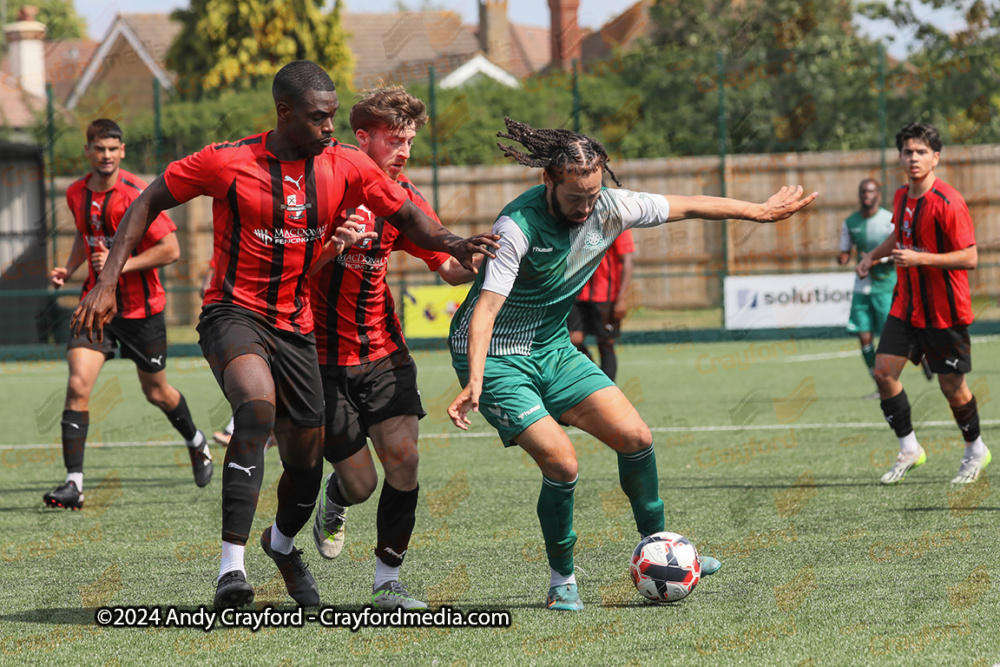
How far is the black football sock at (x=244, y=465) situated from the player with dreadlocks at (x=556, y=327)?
768mm

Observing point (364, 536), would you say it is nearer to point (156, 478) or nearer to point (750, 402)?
point (156, 478)

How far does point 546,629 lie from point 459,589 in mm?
738

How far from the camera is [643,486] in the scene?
4.91 meters

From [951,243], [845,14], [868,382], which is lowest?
[868,382]

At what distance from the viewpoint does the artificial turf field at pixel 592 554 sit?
4090 millimetres

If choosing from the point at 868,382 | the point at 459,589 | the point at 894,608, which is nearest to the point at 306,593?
the point at 459,589

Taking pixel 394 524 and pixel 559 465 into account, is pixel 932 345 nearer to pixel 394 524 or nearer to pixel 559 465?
pixel 559 465

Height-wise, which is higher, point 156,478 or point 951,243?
point 951,243

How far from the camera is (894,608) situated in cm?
446

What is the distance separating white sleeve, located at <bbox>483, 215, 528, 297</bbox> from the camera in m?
4.56

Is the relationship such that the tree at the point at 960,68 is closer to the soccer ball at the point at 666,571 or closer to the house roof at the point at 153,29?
the soccer ball at the point at 666,571

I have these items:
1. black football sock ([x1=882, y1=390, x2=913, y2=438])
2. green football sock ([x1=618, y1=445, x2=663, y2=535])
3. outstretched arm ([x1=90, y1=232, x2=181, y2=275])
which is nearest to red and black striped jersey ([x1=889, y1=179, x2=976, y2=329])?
black football sock ([x1=882, y1=390, x2=913, y2=438])

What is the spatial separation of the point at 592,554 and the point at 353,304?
1.62 metres

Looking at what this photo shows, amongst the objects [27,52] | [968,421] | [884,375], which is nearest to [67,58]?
[27,52]
